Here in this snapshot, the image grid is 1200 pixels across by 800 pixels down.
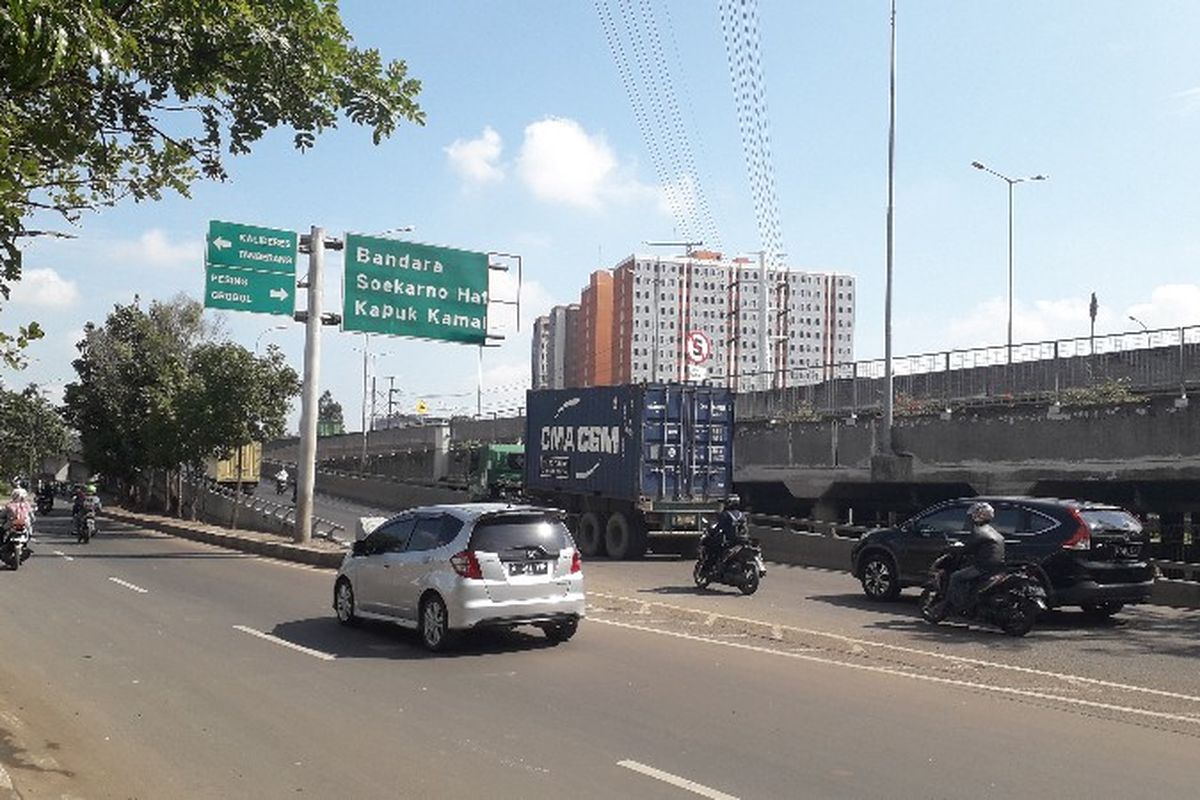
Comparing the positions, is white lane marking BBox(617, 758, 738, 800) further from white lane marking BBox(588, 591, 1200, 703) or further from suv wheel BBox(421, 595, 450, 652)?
white lane marking BBox(588, 591, 1200, 703)

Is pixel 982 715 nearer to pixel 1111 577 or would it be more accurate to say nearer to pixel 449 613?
pixel 449 613

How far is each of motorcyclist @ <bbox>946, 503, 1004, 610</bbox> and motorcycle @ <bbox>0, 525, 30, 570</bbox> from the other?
16.4 meters

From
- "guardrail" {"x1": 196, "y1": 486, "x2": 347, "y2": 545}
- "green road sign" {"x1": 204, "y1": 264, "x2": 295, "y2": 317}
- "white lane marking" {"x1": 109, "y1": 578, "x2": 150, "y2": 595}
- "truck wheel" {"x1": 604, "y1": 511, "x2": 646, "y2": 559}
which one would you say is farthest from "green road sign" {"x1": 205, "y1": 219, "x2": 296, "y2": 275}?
"truck wheel" {"x1": 604, "y1": 511, "x2": 646, "y2": 559}

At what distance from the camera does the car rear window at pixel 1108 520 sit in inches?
550

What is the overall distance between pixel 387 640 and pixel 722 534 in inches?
279

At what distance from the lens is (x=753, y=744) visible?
739cm

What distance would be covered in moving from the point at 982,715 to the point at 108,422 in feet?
143

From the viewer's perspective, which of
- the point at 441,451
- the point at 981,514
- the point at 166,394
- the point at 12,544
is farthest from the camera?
the point at 441,451

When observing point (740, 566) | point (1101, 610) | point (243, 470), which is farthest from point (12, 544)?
point (243, 470)

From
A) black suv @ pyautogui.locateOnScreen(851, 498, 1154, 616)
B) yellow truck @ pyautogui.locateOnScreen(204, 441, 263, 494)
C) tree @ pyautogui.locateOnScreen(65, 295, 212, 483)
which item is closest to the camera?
black suv @ pyautogui.locateOnScreen(851, 498, 1154, 616)

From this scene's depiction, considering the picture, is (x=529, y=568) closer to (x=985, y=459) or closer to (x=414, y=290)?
(x=414, y=290)

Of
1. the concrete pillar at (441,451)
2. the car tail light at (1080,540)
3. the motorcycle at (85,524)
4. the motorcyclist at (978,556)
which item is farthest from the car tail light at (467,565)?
the concrete pillar at (441,451)

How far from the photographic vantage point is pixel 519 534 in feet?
38.1

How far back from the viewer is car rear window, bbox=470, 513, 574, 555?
11.4 metres
